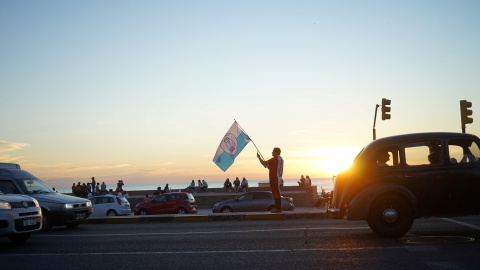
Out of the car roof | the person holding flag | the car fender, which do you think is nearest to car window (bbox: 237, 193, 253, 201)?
the person holding flag

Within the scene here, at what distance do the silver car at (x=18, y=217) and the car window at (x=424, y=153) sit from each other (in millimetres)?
7546

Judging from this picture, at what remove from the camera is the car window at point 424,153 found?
9555mm

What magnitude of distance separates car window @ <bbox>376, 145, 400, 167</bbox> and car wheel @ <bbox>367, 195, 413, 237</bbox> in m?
0.62

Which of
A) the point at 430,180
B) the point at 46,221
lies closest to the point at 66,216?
the point at 46,221

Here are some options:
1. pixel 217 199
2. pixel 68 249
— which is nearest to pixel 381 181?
pixel 68 249

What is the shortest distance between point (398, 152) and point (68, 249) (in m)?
6.26

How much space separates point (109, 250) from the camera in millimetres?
9250

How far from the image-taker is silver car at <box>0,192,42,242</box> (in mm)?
10391

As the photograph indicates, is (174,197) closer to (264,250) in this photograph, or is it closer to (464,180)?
(264,250)

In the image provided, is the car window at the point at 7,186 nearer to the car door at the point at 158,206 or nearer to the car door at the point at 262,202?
the car door at the point at 262,202

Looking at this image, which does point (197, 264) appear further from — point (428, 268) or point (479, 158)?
point (479, 158)

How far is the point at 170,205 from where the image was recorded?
29703mm

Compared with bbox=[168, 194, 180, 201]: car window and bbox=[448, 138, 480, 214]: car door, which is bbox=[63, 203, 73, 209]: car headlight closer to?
bbox=[448, 138, 480, 214]: car door

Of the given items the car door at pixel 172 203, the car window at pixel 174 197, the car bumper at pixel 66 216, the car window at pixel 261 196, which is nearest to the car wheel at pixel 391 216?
the car bumper at pixel 66 216
